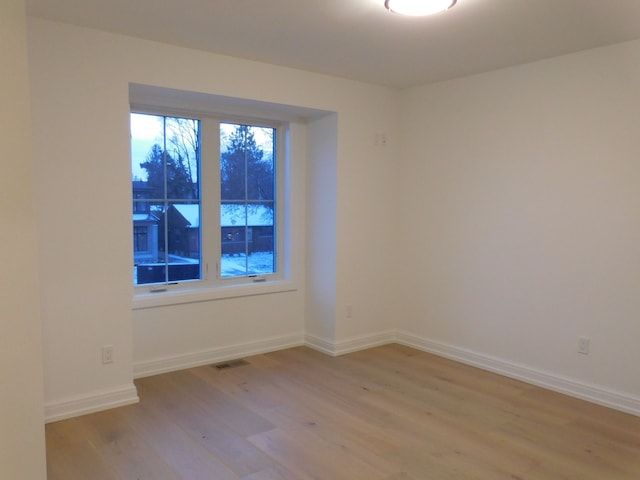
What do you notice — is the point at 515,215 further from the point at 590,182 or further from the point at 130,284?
the point at 130,284

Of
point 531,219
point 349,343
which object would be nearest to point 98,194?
point 349,343

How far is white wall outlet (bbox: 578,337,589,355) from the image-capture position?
3.46 metres

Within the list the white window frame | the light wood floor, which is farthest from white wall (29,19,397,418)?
the light wood floor

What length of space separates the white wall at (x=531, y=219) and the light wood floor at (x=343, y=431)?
38 cm

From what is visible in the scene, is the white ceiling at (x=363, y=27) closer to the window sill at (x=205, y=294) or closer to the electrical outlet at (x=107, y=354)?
the window sill at (x=205, y=294)

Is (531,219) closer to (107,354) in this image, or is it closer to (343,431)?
(343,431)

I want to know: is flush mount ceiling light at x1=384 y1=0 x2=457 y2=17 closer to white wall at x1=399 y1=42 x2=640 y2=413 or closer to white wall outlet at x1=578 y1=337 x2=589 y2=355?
white wall at x1=399 y1=42 x2=640 y2=413

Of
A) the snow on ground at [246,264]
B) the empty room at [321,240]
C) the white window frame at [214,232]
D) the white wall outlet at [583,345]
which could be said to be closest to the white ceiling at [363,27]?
the empty room at [321,240]

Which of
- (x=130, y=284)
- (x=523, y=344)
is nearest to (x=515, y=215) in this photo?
(x=523, y=344)

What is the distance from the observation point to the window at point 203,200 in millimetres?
3865

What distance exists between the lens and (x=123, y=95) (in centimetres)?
319

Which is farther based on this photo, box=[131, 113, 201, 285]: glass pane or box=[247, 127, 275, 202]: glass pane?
box=[247, 127, 275, 202]: glass pane

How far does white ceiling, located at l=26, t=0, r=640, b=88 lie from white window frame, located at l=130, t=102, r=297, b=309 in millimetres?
711

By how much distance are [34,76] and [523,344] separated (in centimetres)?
379
